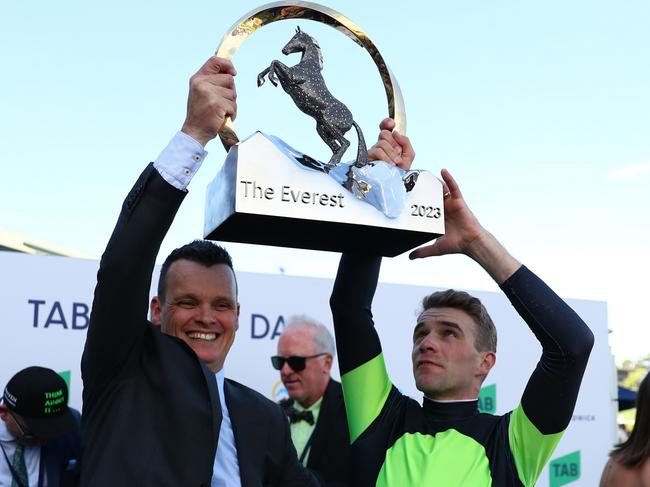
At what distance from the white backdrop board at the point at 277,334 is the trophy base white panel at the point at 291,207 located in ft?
5.71

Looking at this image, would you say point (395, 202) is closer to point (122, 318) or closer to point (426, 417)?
point (122, 318)

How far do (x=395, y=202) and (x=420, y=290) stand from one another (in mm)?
2975

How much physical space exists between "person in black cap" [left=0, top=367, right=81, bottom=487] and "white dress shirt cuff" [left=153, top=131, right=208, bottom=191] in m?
2.02

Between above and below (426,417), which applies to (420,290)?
above

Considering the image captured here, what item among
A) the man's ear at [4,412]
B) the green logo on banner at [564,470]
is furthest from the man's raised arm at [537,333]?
the green logo on banner at [564,470]

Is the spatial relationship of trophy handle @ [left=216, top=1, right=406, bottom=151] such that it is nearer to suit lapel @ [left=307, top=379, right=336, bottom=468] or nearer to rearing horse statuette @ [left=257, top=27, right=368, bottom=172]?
rearing horse statuette @ [left=257, top=27, right=368, bottom=172]

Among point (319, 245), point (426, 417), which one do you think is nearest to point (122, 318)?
point (319, 245)

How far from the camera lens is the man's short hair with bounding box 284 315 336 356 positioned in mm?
4254

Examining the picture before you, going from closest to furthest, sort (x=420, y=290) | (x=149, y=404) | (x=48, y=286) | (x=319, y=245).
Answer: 1. (x=149, y=404)
2. (x=319, y=245)
3. (x=48, y=286)
4. (x=420, y=290)

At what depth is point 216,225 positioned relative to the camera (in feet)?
5.65

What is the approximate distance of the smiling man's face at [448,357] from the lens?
226 centimetres

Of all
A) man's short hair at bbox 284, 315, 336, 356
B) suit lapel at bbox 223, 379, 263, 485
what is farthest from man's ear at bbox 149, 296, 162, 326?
man's short hair at bbox 284, 315, 336, 356

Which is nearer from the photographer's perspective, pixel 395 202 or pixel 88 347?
pixel 88 347

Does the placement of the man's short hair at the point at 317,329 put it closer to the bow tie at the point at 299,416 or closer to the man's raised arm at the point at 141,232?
the bow tie at the point at 299,416
